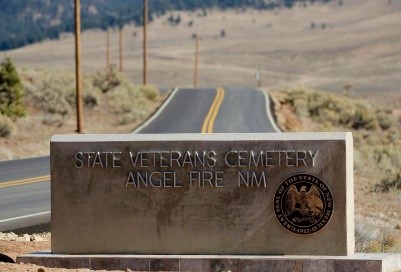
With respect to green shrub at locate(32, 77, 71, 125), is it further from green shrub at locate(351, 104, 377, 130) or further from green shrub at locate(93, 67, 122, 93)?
green shrub at locate(351, 104, 377, 130)

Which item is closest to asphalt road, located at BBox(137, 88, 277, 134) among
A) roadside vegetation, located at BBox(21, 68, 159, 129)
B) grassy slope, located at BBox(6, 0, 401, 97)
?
roadside vegetation, located at BBox(21, 68, 159, 129)

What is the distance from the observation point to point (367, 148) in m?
38.0

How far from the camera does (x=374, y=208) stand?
23125 millimetres

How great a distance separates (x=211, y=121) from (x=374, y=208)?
2252 centimetres

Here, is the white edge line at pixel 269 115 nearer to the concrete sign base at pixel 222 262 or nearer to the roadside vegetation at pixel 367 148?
the roadside vegetation at pixel 367 148

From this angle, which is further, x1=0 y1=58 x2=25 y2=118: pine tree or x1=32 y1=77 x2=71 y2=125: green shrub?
x1=0 y1=58 x2=25 y2=118: pine tree

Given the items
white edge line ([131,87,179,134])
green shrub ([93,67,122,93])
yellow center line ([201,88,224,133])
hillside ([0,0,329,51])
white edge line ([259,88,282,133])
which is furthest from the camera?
hillside ([0,0,329,51])

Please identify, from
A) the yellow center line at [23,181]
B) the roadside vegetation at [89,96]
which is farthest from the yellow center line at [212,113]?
the yellow center line at [23,181]

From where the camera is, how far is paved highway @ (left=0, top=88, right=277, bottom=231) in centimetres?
2072

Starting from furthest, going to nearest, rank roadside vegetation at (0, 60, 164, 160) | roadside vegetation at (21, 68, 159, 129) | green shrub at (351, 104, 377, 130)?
green shrub at (351, 104, 377, 130), roadside vegetation at (21, 68, 159, 129), roadside vegetation at (0, 60, 164, 160)

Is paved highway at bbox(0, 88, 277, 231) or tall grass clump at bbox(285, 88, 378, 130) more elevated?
paved highway at bbox(0, 88, 277, 231)

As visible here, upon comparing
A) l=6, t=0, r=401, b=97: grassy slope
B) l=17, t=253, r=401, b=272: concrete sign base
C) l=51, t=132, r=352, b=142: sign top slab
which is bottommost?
l=6, t=0, r=401, b=97: grassy slope

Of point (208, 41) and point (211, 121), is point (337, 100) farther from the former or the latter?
point (208, 41)

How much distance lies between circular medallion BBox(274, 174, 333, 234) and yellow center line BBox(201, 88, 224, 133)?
25.9m
